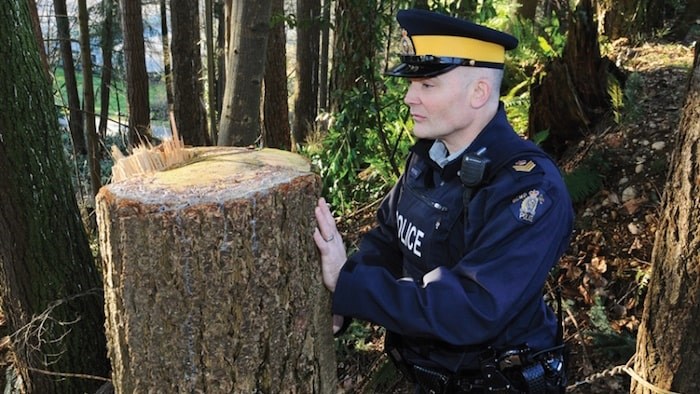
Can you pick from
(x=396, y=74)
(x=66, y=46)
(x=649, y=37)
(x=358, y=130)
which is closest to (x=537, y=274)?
(x=396, y=74)

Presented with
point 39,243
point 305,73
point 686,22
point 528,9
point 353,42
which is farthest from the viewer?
point 305,73

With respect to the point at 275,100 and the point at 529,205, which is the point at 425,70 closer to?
the point at 529,205

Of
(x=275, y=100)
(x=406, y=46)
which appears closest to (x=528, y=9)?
(x=275, y=100)

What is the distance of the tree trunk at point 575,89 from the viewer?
565 cm

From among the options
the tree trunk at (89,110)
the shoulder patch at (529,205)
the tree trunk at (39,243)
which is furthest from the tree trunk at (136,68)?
the shoulder patch at (529,205)

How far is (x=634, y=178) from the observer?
4938 mm

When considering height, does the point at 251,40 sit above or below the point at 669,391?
above

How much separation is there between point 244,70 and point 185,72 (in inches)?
228

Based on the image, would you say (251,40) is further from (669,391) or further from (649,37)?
(649,37)

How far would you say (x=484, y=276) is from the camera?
1.88 meters

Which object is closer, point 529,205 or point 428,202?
point 529,205

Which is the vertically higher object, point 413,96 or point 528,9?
point 528,9

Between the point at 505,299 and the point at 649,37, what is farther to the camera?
the point at 649,37

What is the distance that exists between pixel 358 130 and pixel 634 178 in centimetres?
255
